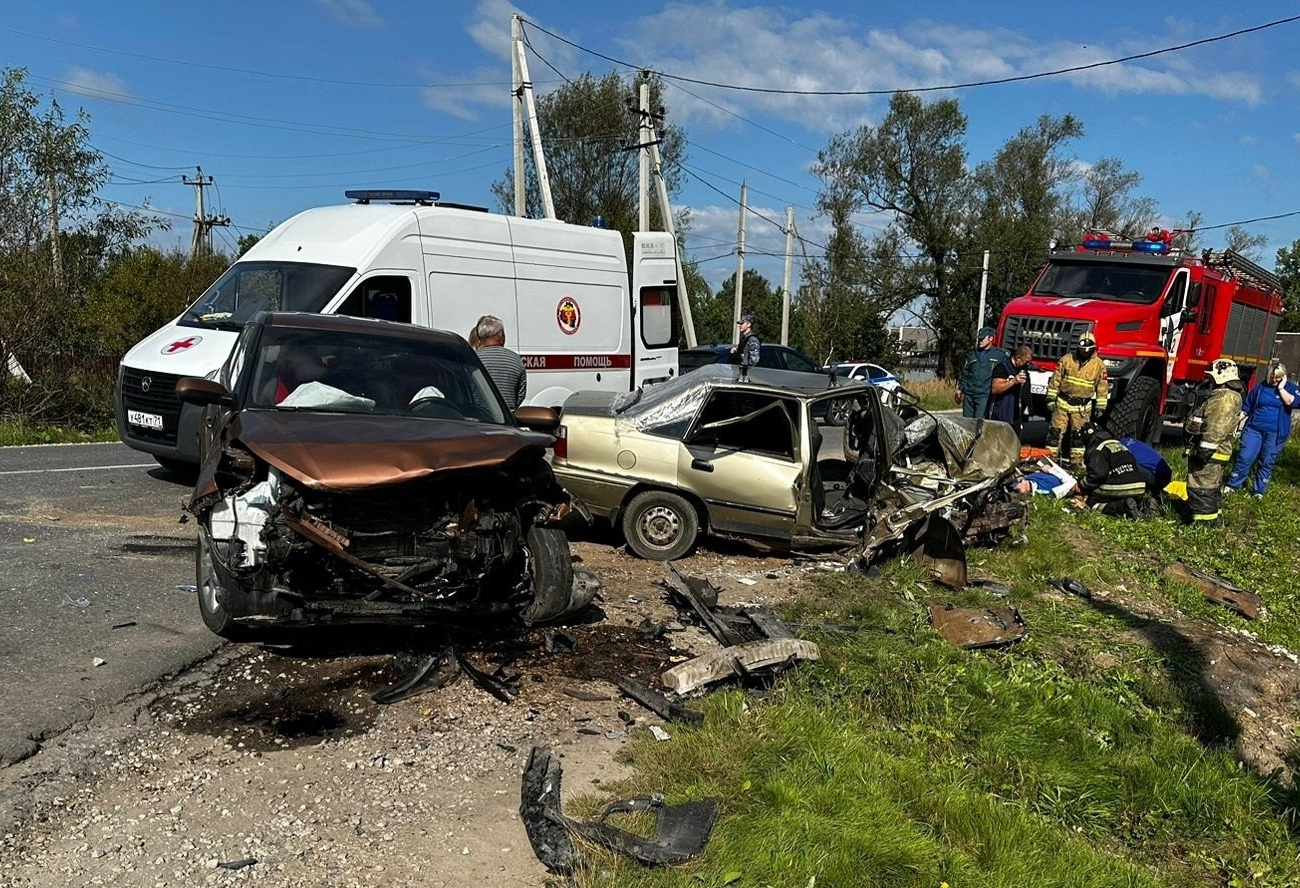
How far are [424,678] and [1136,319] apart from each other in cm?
1303

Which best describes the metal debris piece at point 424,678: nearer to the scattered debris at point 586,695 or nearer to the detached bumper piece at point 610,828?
the scattered debris at point 586,695

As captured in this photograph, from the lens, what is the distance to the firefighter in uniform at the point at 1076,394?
11.8m

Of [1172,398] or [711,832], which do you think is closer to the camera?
[711,832]

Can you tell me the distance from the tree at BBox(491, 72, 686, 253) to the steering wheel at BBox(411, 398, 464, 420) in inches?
1203

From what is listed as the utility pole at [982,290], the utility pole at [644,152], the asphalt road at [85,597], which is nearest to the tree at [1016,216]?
the utility pole at [982,290]

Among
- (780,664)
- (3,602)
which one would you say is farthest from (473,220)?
(780,664)

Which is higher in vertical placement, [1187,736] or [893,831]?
[893,831]

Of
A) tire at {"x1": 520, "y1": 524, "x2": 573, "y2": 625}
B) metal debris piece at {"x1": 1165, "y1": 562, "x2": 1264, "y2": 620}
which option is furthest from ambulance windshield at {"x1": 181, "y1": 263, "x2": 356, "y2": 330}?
metal debris piece at {"x1": 1165, "y1": 562, "x2": 1264, "y2": 620}

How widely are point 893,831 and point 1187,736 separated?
2815mm

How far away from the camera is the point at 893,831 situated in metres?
3.67

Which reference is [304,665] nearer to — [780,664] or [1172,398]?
[780,664]

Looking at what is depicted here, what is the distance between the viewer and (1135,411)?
13836 mm

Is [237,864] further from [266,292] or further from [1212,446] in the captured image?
[1212,446]

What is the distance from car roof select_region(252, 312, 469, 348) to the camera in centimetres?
595
